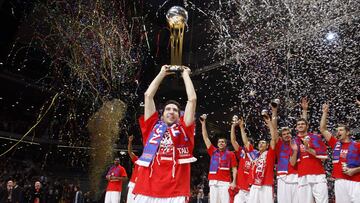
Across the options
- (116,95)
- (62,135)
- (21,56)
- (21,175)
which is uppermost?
(21,56)

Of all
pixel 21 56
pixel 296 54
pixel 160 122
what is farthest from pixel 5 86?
pixel 160 122

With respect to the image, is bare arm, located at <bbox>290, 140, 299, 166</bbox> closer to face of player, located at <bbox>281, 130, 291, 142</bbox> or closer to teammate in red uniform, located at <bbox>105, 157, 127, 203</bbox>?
face of player, located at <bbox>281, 130, 291, 142</bbox>

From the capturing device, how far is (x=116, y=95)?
993 inches

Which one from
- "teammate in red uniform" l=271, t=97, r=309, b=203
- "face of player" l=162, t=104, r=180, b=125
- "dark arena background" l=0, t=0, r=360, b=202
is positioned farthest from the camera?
"dark arena background" l=0, t=0, r=360, b=202

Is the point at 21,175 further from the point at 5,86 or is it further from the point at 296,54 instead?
the point at 296,54

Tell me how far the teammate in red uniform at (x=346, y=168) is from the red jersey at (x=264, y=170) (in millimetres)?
1237

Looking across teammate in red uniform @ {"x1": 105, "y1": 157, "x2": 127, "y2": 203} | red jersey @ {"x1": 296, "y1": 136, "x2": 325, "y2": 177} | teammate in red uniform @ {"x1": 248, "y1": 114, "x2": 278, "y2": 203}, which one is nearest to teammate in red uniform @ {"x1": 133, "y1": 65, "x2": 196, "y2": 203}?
teammate in red uniform @ {"x1": 248, "y1": 114, "x2": 278, "y2": 203}

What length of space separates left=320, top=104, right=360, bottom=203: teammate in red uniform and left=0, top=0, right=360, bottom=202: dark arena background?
1.08 metres

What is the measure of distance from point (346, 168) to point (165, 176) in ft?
15.5

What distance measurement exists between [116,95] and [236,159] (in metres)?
15.3

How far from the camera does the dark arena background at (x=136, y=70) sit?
45.0 ft

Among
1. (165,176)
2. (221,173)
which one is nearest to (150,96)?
(165,176)

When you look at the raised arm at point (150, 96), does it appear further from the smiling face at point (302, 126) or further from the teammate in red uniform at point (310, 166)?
the smiling face at point (302, 126)

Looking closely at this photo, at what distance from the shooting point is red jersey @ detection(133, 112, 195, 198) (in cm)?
413
